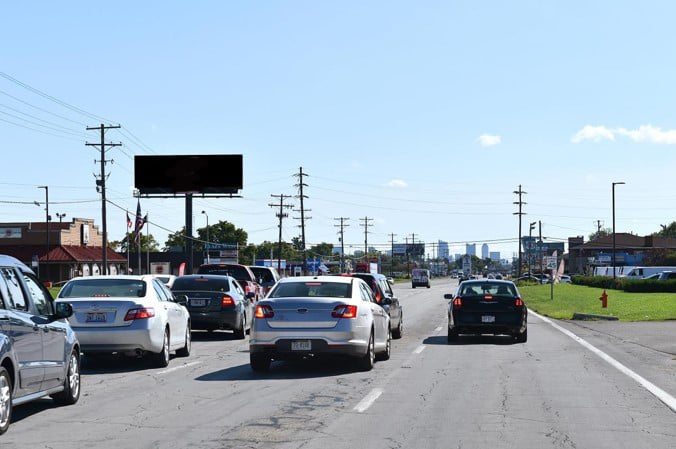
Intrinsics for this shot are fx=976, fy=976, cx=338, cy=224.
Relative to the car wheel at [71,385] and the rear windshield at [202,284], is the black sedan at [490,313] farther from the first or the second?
the car wheel at [71,385]

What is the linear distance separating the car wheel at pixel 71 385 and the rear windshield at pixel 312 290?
4854 millimetres

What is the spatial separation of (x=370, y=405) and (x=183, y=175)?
59706mm

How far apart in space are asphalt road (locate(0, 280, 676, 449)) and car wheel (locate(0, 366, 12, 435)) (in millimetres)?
158

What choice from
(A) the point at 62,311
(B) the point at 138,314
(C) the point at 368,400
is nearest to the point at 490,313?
(B) the point at 138,314

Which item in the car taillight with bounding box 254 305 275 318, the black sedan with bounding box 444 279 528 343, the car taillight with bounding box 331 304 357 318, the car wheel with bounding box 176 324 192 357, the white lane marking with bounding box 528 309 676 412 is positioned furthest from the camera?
the black sedan with bounding box 444 279 528 343

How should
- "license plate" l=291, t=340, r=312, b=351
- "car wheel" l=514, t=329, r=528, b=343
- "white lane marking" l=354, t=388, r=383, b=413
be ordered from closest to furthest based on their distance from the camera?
1. "white lane marking" l=354, t=388, r=383, b=413
2. "license plate" l=291, t=340, r=312, b=351
3. "car wheel" l=514, t=329, r=528, b=343

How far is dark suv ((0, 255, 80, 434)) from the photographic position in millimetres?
9820

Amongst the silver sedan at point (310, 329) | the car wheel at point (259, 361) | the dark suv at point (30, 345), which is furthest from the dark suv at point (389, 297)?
the dark suv at point (30, 345)

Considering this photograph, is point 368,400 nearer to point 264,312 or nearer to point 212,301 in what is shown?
point 264,312

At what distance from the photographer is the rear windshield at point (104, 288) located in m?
17.3

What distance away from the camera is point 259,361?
16328mm

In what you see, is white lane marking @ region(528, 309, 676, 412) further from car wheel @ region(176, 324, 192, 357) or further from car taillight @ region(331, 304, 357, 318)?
car wheel @ region(176, 324, 192, 357)

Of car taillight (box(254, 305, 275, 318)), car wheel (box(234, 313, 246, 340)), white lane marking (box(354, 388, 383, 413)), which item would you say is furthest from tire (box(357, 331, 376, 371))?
car wheel (box(234, 313, 246, 340))

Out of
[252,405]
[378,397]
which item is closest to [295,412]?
[252,405]
